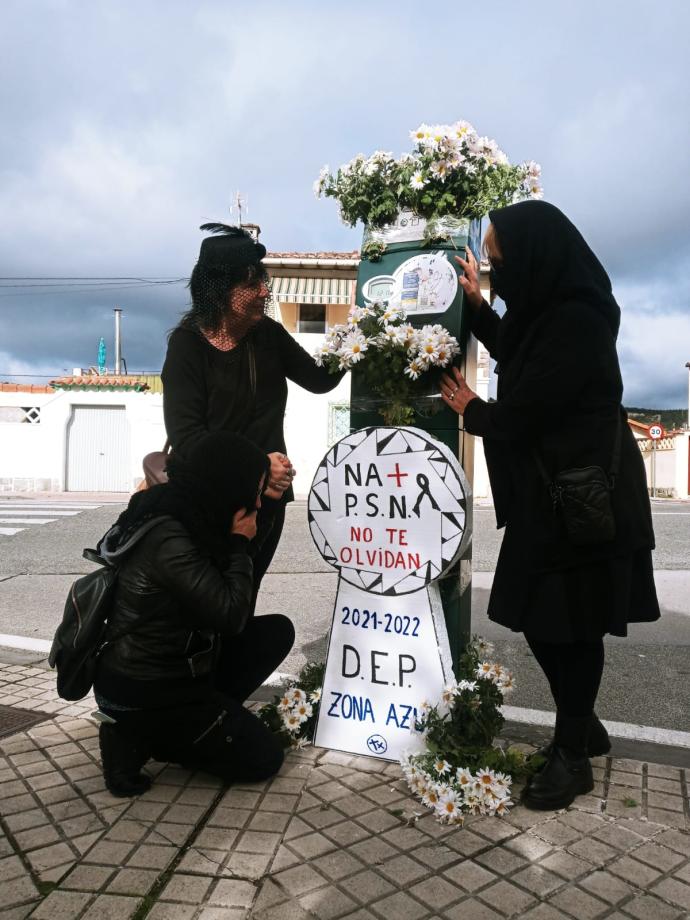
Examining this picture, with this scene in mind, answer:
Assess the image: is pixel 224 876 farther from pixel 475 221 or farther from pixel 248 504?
pixel 475 221

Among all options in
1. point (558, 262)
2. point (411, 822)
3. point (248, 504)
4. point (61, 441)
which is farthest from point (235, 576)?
point (61, 441)

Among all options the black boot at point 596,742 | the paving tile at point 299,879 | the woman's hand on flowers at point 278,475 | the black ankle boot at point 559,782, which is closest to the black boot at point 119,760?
the paving tile at point 299,879

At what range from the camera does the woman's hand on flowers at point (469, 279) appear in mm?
2811

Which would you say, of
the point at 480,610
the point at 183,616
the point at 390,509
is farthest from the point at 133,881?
the point at 480,610

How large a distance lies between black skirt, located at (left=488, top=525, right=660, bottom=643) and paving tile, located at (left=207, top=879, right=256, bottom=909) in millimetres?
1140

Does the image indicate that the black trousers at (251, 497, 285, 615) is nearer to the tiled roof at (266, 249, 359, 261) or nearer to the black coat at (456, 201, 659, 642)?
the black coat at (456, 201, 659, 642)

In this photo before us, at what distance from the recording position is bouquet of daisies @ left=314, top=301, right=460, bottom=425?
8.95 feet

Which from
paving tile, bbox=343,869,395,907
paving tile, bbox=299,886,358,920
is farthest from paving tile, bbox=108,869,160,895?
paving tile, bbox=343,869,395,907

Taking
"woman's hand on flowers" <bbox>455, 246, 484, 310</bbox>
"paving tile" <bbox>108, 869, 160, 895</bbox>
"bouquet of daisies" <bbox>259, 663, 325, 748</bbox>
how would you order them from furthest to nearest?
"bouquet of daisies" <bbox>259, 663, 325, 748</bbox> < "woman's hand on flowers" <bbox>455, 246, 484, 310</bbox> < "paving tile" <bbox>108, 869, 160, 895</bbox>

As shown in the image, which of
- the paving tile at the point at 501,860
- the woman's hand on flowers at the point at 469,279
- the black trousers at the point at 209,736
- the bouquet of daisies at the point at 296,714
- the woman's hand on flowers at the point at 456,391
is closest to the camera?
the paving tile at the point at 501,860

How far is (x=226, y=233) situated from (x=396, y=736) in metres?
2.02

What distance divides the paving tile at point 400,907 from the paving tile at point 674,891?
2.13 feet

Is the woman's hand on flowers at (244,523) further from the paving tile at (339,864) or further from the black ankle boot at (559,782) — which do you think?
the black ankle boot at (559,782)

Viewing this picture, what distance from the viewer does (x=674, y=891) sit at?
200 centimetres
